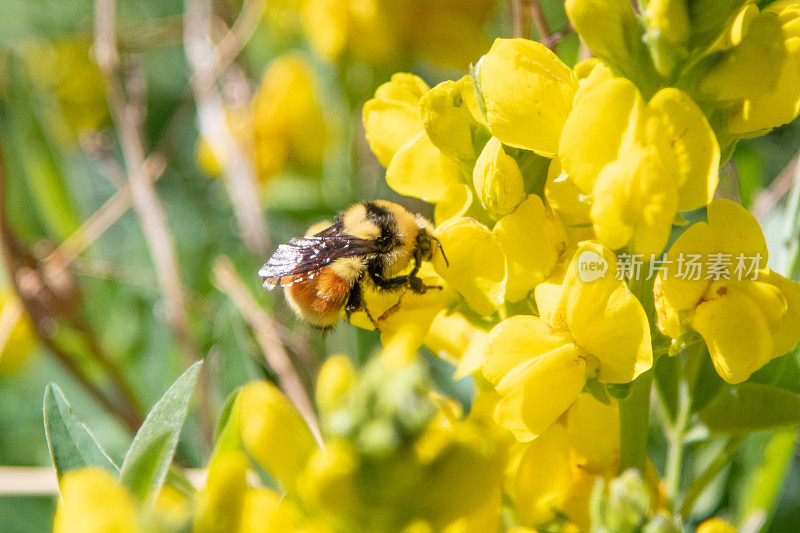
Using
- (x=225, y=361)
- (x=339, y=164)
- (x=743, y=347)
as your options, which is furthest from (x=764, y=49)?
(x=339, y=164)

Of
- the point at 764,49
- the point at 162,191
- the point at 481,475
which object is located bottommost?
the point at 162,191

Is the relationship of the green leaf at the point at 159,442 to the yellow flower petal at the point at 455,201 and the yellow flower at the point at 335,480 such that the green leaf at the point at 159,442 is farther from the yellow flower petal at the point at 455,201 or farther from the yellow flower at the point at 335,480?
the yellow flower petal at the point at 455,201

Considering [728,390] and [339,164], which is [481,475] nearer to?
[728,390]

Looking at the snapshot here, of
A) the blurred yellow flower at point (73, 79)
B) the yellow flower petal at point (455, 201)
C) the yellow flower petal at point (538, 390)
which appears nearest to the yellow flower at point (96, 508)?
the yellow flower petal at point (538, 390)

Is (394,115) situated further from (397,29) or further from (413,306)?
(397,29)

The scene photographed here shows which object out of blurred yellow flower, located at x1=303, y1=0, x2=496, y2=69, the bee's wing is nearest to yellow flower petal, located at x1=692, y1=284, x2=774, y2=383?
the bee's wing

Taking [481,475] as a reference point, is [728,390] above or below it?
below
